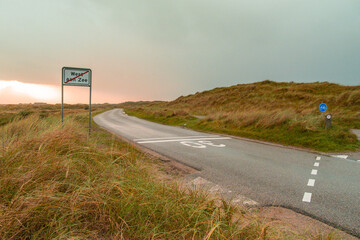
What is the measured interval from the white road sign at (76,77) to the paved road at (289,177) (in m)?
5.38

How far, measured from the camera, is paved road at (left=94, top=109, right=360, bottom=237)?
13.6ft

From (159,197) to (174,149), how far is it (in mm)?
6469

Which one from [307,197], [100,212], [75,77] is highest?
[75,77]

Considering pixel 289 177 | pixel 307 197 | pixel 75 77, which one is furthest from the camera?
pixel 75 77

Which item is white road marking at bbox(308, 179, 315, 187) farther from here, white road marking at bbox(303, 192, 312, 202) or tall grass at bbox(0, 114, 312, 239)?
tall grass at bbox(0, 114, 312, 239)

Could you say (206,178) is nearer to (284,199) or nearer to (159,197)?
(284,199)

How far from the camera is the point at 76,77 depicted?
36.6 feet

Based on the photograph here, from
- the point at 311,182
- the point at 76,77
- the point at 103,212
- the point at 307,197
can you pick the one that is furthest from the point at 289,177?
the point at 76,77

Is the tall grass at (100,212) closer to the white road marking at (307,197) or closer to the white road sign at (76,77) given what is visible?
the white road marking at (307,197)

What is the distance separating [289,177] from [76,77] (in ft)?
33.0

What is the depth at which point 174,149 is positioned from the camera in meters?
9.34

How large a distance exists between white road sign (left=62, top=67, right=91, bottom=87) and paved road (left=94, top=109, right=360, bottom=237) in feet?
17.6

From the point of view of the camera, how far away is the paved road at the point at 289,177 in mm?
4135

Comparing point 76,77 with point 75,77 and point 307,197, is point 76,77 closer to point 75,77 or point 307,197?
point 75,77
